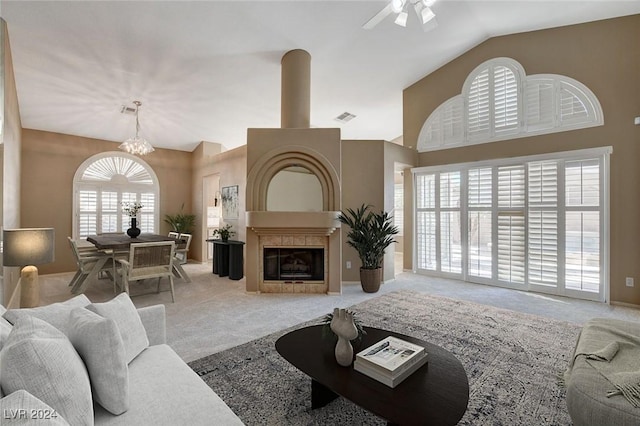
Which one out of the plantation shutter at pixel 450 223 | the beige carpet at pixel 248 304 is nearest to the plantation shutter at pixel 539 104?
the plantation shutter at pixel 450 223

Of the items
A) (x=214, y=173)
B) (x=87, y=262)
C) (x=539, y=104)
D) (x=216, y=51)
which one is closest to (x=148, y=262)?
(x=87, y=262)

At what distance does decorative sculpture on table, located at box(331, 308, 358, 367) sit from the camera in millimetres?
1755

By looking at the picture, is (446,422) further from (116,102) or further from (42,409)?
(116,102)

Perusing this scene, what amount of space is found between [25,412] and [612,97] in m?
6.43

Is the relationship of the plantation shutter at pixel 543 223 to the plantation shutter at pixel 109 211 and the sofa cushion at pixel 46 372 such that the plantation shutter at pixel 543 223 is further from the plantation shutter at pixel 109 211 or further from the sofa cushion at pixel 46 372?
the plantation shutter at pixel 109 211

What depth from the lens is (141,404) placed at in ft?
4.26

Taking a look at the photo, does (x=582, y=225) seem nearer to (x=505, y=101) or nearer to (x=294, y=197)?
(x=505, y=101)

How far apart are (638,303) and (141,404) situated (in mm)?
5880

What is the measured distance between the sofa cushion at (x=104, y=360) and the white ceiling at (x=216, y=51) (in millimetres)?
3698

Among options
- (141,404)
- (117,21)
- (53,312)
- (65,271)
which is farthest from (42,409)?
(65,271)

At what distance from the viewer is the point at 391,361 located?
1673 millimetres

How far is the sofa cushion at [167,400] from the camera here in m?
1.21

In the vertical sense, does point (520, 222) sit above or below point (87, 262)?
above

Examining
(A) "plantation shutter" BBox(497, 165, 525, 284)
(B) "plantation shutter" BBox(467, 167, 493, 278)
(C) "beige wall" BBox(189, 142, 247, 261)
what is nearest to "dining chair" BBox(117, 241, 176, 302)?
(C) "beige wall" BBox(189, 142, 247, 261)
